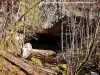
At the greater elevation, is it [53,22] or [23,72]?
Answer: [53,22]

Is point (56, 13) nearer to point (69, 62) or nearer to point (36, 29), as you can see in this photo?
point (36, 29)

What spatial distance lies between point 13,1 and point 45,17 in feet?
26.0

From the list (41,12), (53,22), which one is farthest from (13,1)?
(53,22)

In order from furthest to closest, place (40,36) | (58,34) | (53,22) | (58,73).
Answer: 1. (40,36)
2. (58,34)
3. (53,22)
4. (58,73)

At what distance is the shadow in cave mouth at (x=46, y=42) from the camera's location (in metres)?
17.0

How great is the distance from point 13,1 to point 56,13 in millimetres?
8031

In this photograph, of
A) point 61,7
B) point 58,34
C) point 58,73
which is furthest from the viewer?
point 58,34

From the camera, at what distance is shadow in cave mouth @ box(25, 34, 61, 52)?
17031 millimetres

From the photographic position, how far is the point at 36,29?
15.4 metres

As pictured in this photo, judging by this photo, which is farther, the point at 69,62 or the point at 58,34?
the point at 58,34

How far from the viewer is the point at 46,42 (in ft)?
58.6

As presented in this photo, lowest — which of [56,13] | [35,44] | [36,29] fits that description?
[35,44]

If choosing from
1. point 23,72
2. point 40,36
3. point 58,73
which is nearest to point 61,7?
point 40,36

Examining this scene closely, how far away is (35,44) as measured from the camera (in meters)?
17.4
